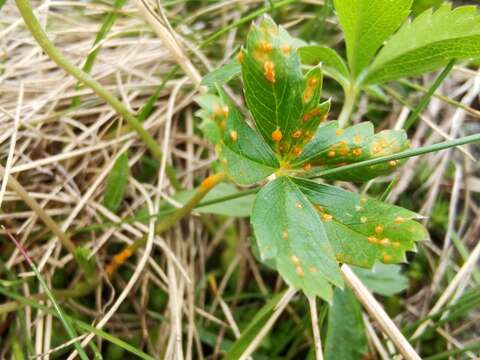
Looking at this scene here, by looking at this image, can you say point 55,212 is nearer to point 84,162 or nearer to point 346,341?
point 84,162

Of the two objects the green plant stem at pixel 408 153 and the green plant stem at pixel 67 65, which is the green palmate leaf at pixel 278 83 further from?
the green plant stem at pixel 67 65

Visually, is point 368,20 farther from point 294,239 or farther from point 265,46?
point 294,239

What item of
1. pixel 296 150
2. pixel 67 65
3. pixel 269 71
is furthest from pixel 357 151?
pixel 67 65

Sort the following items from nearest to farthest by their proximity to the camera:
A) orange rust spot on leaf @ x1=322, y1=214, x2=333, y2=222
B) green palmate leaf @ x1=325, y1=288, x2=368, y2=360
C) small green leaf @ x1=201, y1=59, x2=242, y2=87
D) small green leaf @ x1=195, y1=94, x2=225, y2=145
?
1. small green leaf @ x1=195, y1=94, x2=225, y2=145
2. orange rust spot on leaf @ x1=322, y1=214, x2=333, y2=222
3. small green leaf @ x1=201, y1=59, x2=242, y2=87
4. green palmate leaf @ x1=325, y1=288, x2=368, y2=360

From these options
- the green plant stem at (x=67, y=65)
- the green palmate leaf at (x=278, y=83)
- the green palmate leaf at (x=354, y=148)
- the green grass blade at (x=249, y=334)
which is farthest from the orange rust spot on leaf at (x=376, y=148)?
the green plant stem at (x=67, y=65)

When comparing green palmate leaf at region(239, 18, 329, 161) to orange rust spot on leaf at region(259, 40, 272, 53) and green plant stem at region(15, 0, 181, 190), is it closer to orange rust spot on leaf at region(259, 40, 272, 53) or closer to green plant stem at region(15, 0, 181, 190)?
orange rust spot on leaf at region(259, 40, 272, 53)

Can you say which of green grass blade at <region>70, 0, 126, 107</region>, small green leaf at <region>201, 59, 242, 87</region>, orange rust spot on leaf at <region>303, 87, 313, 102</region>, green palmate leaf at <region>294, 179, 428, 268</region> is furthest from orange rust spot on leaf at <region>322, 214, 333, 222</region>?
green grass blade at <region>70, 0, 126, 107</region>

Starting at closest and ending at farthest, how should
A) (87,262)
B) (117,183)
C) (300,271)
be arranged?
(300,271), (87,262), (117,183)
